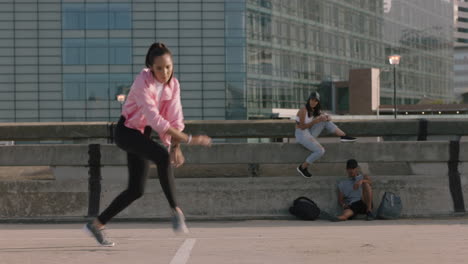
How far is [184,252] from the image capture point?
Answer: 233 inches

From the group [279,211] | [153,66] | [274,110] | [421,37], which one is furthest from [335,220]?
[421,37]

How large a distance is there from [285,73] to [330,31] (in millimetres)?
10118

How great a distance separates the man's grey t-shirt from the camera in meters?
8.69

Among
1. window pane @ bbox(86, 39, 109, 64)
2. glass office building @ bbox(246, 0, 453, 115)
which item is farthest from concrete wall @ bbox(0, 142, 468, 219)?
window pane @ bbox(86, 39, 109, 64)

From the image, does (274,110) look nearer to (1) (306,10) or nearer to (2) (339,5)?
(1) (306,10)

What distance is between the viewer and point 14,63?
61438mm

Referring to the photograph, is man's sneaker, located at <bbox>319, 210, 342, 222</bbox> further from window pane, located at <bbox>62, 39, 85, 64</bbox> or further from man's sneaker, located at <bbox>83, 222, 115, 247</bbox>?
window pane, located at <bbox>62, 39, 85, 64</bbox>

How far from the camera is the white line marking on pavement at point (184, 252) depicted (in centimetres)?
552

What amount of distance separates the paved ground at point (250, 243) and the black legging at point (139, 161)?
475 millimetres

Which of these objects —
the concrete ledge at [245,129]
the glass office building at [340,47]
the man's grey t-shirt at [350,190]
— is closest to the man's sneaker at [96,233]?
the man's grey t-shirt at [350,190]

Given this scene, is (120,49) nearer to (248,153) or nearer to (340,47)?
(340,47)

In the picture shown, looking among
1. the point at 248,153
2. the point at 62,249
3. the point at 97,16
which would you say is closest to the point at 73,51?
the point at 97,16

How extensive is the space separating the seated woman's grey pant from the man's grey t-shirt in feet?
1.52

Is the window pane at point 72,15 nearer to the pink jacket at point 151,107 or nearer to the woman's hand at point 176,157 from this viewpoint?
the woman's hand at point 176,157
